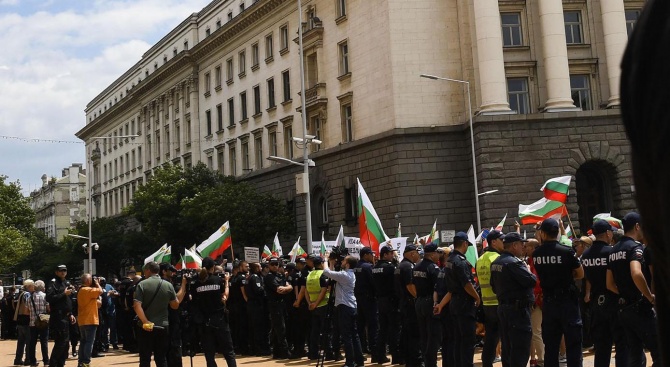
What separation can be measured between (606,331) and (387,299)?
551 cm

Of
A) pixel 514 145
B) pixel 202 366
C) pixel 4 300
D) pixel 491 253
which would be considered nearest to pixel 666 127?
pixel 491 253

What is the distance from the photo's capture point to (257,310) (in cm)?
1902

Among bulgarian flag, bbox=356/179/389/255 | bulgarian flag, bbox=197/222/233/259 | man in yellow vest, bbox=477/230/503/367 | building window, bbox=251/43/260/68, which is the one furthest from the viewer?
building window, bbox=251/43/260/68

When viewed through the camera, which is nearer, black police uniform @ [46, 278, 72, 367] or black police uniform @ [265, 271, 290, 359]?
black police uniform @ [46, 278, 72, 367]

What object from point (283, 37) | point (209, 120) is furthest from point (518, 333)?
point (209, 120)

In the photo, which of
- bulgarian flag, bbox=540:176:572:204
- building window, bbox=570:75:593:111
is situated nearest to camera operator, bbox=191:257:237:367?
bulgarian flag, bbox=540:176:572:204

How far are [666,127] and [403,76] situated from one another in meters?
40.2

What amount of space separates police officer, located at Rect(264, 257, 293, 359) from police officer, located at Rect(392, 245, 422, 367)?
13.4 feet

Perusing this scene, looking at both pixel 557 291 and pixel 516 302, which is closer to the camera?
pixel 557 291

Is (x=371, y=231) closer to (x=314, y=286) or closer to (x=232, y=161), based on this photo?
(x=314, y=286)

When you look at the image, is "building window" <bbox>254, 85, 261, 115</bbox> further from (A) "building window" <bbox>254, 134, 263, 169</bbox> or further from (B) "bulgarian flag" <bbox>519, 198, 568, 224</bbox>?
(B) "bulgarian flag" <bbox>519, 198, 568, 224</bbox>

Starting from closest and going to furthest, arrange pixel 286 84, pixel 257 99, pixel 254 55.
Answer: pixel 286 84, pixel 257 99, pixel 254 55

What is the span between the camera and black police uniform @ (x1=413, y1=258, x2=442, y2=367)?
12766mm

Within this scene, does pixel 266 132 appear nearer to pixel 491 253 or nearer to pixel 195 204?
pixel 195 204
